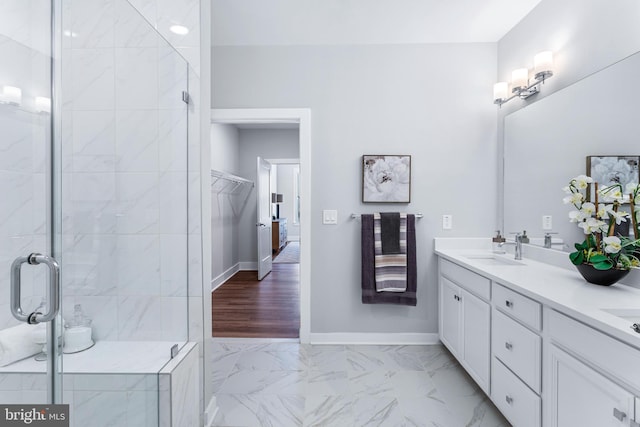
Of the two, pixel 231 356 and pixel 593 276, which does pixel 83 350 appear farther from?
pixel 593 276

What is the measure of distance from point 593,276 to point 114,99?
2.40m

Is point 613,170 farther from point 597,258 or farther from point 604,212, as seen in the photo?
point 597,258

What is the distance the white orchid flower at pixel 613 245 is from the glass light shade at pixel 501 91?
1442 millimetres

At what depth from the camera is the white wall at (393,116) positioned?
272 cm

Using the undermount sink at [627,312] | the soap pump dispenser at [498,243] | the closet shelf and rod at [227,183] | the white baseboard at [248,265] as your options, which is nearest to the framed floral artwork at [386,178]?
the soap pump dispenser at [498,243]

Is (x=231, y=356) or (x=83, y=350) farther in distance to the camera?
(x=231, y=356)

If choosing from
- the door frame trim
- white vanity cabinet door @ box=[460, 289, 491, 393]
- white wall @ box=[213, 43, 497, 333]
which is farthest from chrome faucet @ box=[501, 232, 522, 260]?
the door frame trim

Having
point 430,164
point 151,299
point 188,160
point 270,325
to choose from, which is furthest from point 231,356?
point 430,164

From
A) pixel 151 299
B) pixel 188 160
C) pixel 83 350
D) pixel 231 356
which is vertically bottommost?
→ pixel 231 356

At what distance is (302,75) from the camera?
8.96 ft

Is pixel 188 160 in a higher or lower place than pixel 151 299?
Result: higher

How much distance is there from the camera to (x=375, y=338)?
2.77m

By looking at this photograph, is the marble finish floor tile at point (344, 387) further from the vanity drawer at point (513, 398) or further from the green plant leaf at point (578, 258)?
the green plant leaf at point (578, 258)

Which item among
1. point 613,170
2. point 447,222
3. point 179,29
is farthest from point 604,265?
point 179,29
